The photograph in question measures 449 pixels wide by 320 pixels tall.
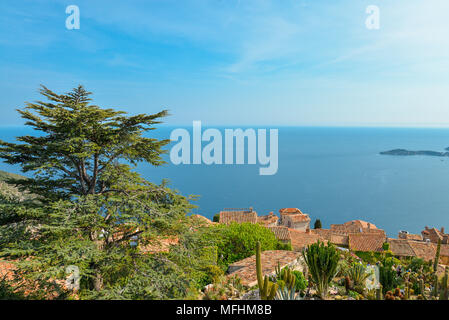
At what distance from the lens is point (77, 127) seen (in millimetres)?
9516

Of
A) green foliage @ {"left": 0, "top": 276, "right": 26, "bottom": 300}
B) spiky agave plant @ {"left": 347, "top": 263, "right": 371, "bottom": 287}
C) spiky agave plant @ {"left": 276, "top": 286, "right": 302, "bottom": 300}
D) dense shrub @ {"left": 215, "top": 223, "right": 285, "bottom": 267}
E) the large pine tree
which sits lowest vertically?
dense shrub @ {"left": 215, "top": 223, "right": 285, "bottom": 267}

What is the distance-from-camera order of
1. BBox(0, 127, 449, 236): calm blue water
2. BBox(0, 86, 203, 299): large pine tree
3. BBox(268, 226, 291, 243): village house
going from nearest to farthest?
BBox(0, 86, 203, 299): large pine tree → BBox(268, 226, 291, 243): village house → BBox(0, 127, 449, 236): calm blue water

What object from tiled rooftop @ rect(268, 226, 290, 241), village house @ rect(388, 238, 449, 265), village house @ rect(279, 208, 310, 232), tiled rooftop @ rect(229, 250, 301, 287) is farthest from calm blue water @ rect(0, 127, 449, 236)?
tiled rooftop @ rect(229, 250, 301, 287)

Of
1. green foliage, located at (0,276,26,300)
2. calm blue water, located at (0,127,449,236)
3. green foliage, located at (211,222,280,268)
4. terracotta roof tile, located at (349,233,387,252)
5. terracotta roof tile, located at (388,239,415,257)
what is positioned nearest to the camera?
green foliage, located at (0,276,26,300)

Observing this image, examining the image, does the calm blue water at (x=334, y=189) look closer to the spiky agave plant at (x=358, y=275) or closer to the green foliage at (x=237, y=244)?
the green foliage at (x=237, y=244)

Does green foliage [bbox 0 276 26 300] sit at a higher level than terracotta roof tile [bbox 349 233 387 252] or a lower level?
higher

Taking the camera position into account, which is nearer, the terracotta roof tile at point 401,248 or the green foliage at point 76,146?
the green foliage at point 76,146

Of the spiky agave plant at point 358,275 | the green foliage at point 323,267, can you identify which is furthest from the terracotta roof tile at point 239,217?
the green foliage at point 323,267

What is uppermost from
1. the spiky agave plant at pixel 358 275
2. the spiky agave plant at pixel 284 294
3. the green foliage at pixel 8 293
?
the spiky agave plant at pixel 284 294

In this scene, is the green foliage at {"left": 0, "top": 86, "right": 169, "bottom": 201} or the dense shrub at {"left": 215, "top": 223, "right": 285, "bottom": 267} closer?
the green foliage at {"left": 0, "top": 86, "right": 169, "bottom": 201}

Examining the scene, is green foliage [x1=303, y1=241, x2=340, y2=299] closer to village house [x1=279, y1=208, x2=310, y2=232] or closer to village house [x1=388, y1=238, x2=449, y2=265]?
village house [x1=388, y1=238, x2=449, y2=265]

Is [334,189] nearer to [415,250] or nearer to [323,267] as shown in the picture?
[415,250]
